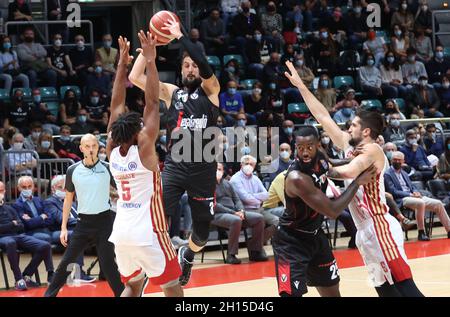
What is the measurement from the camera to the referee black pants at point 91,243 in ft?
30.3

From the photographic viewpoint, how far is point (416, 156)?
16.8m

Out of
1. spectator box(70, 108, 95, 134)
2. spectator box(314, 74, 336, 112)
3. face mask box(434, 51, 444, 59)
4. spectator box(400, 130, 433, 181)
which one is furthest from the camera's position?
face mask box(434, 51, 444, 59)

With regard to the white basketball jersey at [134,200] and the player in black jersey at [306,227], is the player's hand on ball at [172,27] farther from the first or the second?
the player in black jersey at [306,227]

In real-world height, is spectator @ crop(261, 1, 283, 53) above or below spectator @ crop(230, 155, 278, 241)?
above

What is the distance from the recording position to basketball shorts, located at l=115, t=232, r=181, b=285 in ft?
23.7

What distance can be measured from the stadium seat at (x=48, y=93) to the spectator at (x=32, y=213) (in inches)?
178

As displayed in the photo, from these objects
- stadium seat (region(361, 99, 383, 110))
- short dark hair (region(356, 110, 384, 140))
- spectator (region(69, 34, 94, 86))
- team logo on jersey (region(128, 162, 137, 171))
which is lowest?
stadium seat (region(361, 99, 383, 110))

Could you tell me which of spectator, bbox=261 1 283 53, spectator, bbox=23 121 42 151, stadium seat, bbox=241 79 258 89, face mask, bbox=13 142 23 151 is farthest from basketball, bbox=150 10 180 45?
spectator, bbox=261 1 283 53

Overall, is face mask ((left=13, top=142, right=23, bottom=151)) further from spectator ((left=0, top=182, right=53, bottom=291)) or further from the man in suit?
the man in suit

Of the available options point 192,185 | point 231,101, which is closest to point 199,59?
point 192,185

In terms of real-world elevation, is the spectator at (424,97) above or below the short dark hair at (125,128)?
below

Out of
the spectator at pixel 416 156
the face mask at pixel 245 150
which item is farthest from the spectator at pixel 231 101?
the spectator at pixel 416 156

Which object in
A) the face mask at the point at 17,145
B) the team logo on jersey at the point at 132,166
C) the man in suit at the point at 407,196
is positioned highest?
the team logo on jersey at the point at 132,166

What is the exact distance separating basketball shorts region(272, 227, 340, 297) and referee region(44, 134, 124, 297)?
7.81 feet
